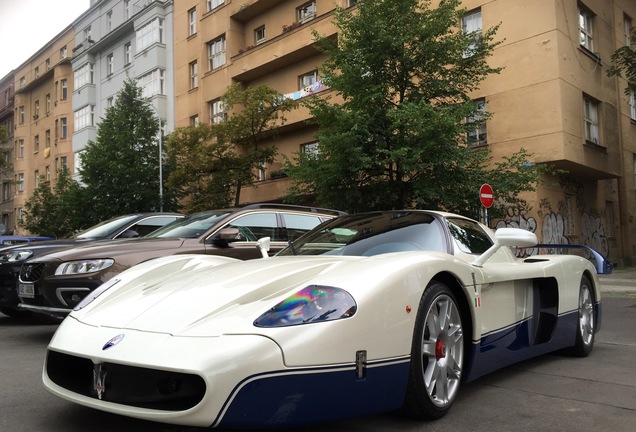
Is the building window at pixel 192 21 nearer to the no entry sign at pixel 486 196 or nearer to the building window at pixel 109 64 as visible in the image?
the building window at pixel 109 64

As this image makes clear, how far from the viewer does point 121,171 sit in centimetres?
2583

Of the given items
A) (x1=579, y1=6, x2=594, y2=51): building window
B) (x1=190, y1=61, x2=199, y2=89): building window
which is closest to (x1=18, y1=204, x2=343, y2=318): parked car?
(x1=579, y1=6, x2=594, y2=51): building window

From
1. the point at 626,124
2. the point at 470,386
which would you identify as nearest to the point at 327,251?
the point at 470,386

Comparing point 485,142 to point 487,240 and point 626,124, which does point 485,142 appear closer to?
point 626,124

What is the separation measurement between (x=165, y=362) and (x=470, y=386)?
2331mm

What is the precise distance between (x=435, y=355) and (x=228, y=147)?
853 inches

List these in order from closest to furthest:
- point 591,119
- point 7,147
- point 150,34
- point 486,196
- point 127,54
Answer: point 486,196, point 591,119, point 150,34, point 127,54, point 7,147

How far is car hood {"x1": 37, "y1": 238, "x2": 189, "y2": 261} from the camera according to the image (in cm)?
572

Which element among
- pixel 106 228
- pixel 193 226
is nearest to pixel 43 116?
pixel 106 228

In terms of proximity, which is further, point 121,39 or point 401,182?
point 121,39

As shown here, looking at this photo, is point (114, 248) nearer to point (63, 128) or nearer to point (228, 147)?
point (228, 147)

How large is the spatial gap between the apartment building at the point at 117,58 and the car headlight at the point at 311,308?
30.4 metres

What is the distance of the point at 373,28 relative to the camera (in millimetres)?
15211

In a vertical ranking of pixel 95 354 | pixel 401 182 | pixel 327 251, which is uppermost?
pixel 401 182
